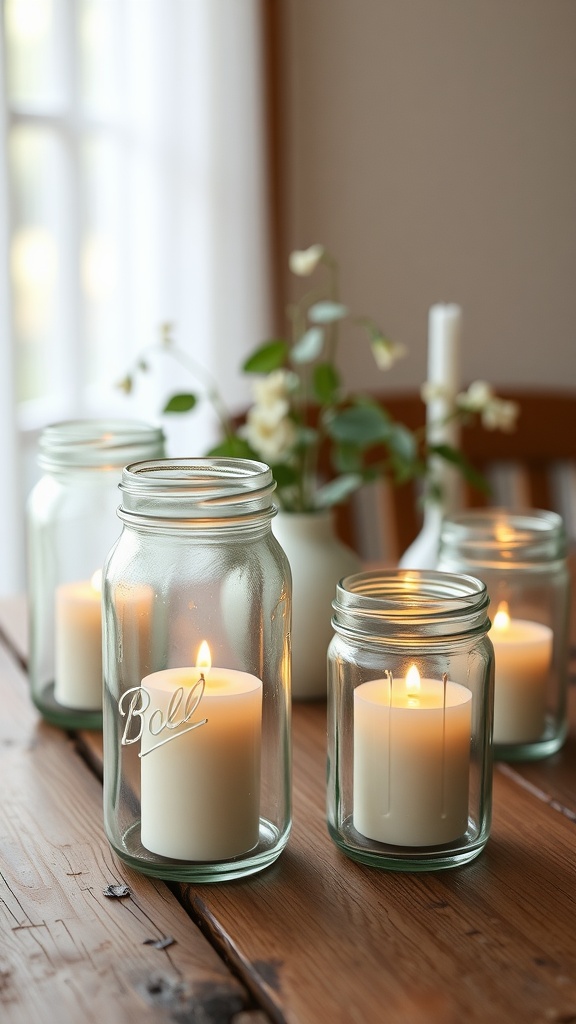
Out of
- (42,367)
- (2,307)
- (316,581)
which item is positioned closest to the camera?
(316,581)

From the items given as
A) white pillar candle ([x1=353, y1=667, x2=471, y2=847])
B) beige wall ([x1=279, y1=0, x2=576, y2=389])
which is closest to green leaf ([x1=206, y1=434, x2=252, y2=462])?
white pillar candle ([x1=353, y1=667, x2=471, y2=847])

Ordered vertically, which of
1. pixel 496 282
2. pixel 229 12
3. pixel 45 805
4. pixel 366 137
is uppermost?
pixel 229 12

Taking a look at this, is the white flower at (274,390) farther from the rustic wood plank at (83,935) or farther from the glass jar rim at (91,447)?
the rustic wood plank at (83,935)

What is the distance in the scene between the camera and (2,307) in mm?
1889

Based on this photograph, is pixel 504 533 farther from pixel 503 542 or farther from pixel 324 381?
pixel 324 381

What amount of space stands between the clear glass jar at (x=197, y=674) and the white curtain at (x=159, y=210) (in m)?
1.53

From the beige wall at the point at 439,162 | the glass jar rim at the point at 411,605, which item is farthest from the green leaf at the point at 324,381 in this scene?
the beige wall at the point at 439,162

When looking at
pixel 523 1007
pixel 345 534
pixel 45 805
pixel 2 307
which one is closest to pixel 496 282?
pixel 345 534

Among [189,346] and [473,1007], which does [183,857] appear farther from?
[189,346]

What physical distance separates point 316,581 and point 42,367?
1.40 meters

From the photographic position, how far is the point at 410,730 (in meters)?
0.66

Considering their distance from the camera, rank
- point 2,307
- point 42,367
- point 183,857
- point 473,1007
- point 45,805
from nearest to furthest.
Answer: point 473,1007 → point 183,857 → point 45,805 → point 2,307 → point 42,367

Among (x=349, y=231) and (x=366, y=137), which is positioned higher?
(x=366, y=137)

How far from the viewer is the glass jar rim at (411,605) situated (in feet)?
2.16
